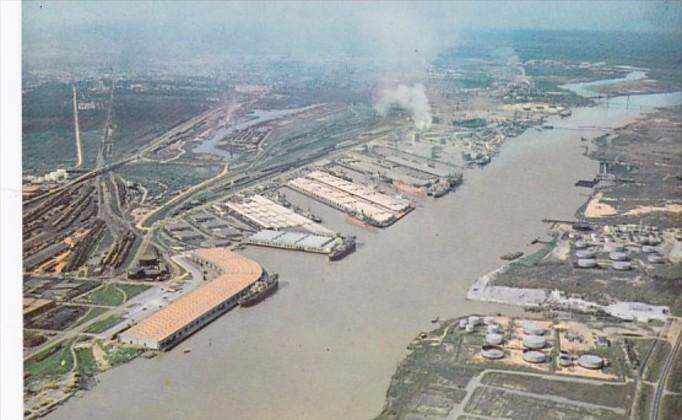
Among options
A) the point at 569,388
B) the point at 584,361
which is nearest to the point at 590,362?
the point at 584,361

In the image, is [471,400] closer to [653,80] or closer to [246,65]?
[246,65]

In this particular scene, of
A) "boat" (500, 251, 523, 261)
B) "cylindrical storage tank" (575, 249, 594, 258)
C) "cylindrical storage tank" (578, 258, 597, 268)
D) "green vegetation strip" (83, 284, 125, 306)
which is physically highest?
"cylindrical storage tank" (575, 249, 594, 258)

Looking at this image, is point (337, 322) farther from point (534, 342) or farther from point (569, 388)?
point (569, 388)

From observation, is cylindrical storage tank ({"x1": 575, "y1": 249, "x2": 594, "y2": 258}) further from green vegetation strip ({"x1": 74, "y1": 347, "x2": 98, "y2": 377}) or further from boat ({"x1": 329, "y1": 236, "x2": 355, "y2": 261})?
green vegetation strip ({"x1": 74, "y1": 347, "x2": 98, "y2": 377})

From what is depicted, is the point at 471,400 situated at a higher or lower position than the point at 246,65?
lower

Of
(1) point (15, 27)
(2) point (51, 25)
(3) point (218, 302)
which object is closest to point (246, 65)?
(2) point (51, 25)

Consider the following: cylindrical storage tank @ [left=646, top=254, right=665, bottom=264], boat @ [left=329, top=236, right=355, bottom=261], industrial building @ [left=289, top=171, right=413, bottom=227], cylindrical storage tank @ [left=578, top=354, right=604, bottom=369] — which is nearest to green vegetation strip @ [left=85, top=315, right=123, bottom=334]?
boat @ [left=329, top=236, right=355, bottom=261]

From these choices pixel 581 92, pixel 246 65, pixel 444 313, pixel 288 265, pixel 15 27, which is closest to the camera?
pixel 15 27
